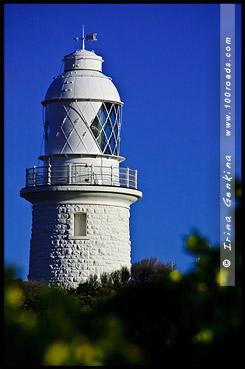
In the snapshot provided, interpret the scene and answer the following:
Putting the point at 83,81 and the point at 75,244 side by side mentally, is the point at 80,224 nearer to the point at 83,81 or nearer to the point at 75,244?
the point at 75,244

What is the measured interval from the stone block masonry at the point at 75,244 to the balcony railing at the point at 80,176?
648mm

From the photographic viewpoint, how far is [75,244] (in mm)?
27953

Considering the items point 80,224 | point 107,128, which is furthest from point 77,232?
point 107,128

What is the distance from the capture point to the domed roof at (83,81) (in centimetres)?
2881

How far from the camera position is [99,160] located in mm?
28547

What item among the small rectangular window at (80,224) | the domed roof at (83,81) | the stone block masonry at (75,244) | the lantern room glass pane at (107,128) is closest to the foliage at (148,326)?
the stone block masonry at (75,244)

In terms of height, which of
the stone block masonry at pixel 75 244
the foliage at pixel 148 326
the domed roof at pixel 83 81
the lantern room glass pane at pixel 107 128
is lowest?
the foliage at pixel 148 326

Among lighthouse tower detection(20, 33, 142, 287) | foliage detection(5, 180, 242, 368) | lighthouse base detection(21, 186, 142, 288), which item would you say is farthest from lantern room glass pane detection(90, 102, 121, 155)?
foliage detection(5, 180, 242, 368)

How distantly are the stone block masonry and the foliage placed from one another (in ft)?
54.4

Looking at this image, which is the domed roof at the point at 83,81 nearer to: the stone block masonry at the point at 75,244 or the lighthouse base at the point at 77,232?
the lighthouse base at the point at 77,232

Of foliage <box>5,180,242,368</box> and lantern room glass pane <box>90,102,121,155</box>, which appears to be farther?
lantern room glass pane <box>90,102,121,155</box>

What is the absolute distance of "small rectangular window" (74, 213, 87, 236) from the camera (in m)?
28.1

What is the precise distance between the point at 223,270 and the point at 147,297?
283 centimetres

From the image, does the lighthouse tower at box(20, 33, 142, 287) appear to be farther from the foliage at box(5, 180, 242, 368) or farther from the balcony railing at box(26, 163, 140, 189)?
the foliage at box(5, 180, 242, 368)
